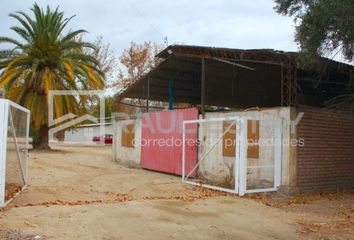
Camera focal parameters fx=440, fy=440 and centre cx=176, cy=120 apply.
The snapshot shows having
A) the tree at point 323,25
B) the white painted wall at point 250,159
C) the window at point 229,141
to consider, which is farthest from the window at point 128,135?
the tree at point 323,25

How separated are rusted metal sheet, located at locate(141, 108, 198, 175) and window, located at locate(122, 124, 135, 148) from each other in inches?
45.9

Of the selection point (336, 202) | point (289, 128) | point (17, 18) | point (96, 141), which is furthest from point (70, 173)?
point (96, 141)

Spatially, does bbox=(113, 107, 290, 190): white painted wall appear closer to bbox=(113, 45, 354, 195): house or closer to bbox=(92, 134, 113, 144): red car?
bbox=(113, 45, 354, 195): house

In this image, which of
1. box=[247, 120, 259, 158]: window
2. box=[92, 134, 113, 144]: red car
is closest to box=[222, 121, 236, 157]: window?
box=[247, 120, 259, 158]: window

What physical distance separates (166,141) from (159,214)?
8.83m

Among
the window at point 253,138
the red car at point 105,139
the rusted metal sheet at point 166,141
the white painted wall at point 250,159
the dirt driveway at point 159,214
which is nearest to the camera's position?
the dirt driveway at point 159,214

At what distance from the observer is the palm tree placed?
25719 mm

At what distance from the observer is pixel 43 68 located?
1053 inches

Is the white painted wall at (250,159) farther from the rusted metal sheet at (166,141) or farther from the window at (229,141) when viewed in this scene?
the rusted metal sheet at (166,141)

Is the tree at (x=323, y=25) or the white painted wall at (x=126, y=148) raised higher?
the tree at (x=323, y=25)

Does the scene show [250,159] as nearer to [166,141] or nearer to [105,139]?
[166,141]

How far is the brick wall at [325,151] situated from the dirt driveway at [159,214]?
0.79 m

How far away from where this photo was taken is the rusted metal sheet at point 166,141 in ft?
54.2

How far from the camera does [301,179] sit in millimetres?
12852
